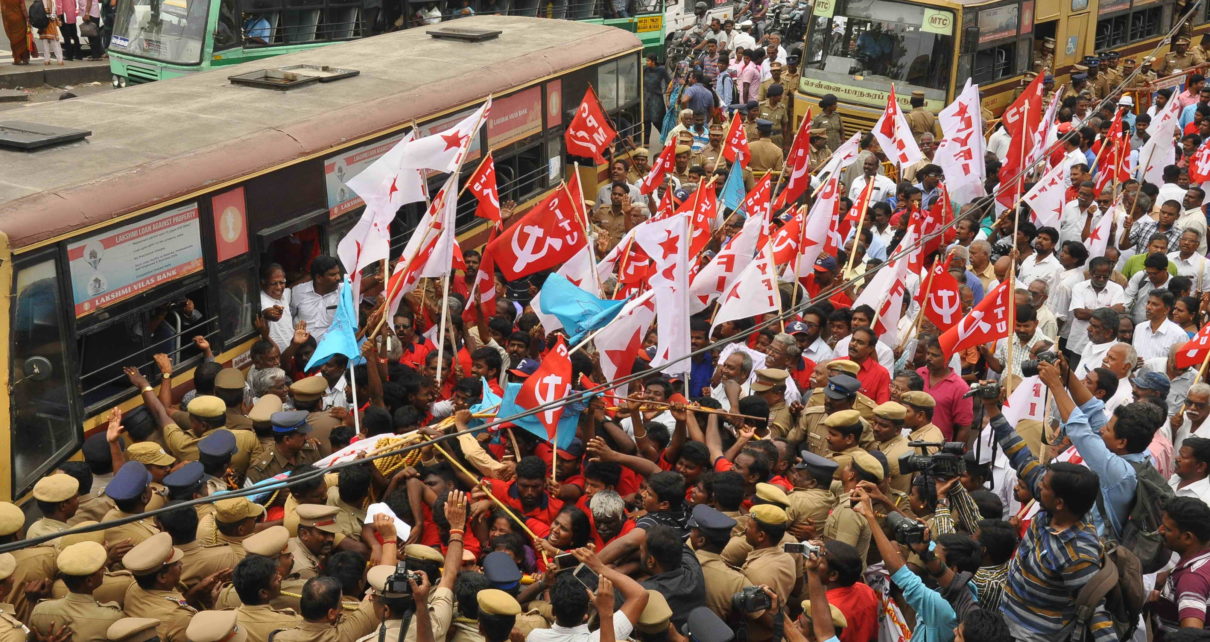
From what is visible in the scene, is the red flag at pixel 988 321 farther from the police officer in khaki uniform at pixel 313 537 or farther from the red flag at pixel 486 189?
the police officer in khaki uniform at pixel 313 537

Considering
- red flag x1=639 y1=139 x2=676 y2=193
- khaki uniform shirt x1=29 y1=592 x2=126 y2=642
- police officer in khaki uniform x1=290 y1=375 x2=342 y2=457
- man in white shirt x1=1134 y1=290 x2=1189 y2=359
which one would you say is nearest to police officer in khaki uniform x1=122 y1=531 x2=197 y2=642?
khaki uniform shirt x1=29 y1=592 x2=126 y2=642

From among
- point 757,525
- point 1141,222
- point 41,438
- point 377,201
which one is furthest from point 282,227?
point 1141,222

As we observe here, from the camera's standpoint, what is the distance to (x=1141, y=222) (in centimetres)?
1078

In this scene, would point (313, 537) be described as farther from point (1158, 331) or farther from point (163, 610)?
point (1158, 331)

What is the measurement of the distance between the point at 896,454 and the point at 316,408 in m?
3.06

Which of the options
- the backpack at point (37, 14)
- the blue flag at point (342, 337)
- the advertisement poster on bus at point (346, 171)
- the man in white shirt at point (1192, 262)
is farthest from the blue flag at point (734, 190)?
the backpack at point (37, 14)

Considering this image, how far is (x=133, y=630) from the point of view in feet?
15.3

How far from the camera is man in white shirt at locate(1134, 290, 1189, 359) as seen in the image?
8328mm

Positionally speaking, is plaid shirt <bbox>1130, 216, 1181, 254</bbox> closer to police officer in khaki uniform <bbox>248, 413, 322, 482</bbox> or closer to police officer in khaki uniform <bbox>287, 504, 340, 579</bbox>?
police officer in khaki uniform <bbox>248, 413, 322, 482</bbox>

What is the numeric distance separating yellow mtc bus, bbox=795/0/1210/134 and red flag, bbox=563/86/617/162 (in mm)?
5697

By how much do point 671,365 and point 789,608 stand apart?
180 cm

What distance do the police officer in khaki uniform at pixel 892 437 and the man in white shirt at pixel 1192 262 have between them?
4.30 m

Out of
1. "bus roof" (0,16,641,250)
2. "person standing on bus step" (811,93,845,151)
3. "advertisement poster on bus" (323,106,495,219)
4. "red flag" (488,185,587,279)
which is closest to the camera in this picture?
"bus roof" (0,16,641,250)

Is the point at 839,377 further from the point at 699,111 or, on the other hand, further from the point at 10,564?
the point at 699,111
